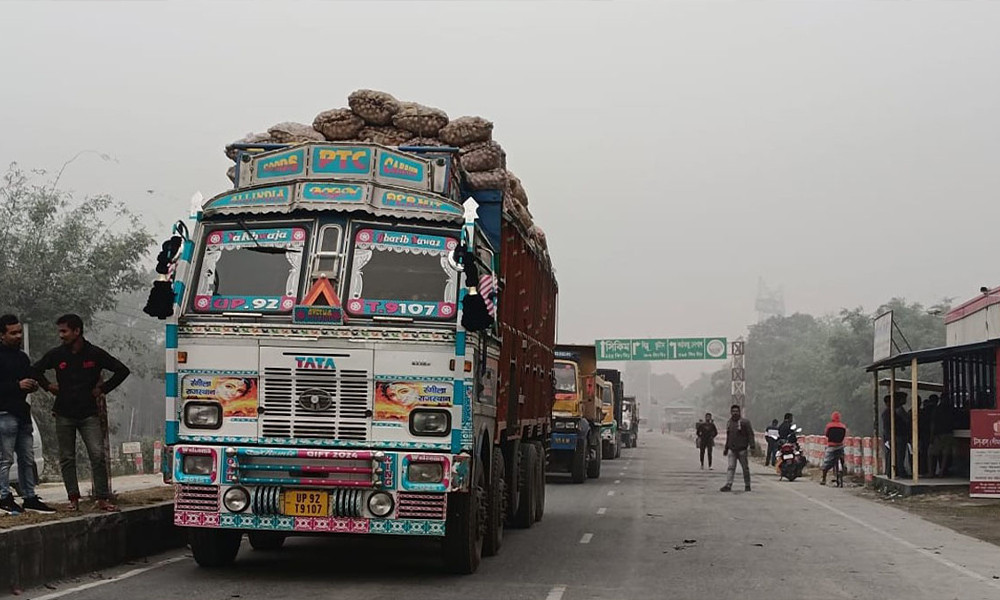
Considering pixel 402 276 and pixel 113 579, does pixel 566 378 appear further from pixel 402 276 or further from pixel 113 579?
pixel 113 579

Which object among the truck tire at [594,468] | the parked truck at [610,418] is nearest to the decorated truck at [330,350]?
the truck tire at [594,468]

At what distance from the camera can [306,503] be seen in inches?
404

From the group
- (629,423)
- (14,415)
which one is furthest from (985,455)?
(629,423)

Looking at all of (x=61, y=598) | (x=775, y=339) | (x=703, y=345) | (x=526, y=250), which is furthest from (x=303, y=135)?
(x=775, y=339)

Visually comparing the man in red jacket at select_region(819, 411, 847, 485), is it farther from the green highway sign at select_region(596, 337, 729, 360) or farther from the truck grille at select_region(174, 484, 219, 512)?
the green highway sign at select_region(596, 337, 729, 360)

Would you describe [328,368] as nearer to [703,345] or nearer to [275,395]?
[275,395]

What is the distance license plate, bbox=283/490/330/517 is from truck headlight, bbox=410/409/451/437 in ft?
2.98

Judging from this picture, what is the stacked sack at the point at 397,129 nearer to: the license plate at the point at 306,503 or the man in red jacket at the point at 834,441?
the license plate at the point at 306,503

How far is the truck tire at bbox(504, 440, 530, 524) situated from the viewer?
15141mm

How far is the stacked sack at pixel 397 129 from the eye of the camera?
1334 centimetres

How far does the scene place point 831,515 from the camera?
20312 mm

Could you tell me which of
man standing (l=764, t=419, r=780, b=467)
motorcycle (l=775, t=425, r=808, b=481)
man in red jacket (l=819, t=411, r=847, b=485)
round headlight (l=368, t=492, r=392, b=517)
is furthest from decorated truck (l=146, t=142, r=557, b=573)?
man standing (l=764, t=419, r=780, b=467)

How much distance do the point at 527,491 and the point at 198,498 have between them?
682 cm

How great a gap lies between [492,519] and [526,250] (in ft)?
11.4
